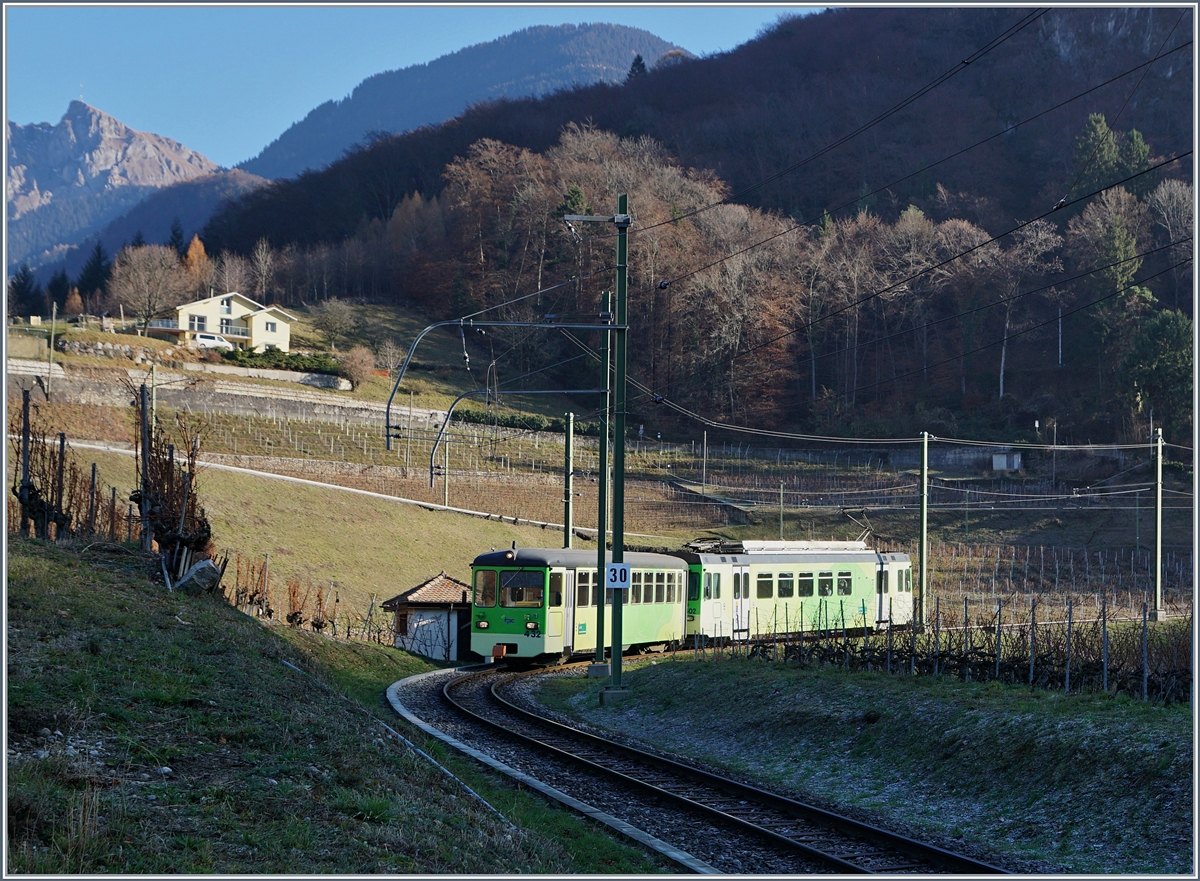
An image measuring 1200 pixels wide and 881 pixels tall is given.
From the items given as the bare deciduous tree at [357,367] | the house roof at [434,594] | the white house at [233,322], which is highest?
the white house at [233,322]

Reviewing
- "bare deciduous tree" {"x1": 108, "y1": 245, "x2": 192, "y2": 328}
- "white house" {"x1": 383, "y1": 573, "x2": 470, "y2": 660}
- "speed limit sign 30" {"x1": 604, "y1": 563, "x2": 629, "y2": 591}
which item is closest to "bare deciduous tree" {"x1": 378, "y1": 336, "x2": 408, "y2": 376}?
"bare deciduous tree" {"x1": 108, "y1": 245, "x2": 192, "y2": 328}

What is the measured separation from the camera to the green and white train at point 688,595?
24.4 meters

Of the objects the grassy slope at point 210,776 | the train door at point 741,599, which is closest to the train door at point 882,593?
the train door at point 741,599

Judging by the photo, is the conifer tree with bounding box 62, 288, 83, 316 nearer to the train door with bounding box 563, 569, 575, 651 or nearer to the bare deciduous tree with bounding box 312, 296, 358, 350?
the bare deciduous tree with bounding box 312, 296, 358, 350

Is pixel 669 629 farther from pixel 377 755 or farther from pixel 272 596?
pixel 377 755

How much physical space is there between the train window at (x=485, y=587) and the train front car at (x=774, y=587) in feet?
19.9

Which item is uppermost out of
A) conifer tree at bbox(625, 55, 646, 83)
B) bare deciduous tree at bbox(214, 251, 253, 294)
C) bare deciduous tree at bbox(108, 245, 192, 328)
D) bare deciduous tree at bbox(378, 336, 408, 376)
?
conifer tree at bbox(625, 55, 646, 83)

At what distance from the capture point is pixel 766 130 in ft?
412

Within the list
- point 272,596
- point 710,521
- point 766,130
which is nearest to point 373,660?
point 272,596

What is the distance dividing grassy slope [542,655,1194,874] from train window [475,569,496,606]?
675cm

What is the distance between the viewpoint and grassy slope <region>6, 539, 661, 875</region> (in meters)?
6.47

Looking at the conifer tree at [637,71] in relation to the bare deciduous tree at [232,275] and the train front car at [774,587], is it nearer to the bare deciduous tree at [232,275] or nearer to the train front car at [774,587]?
the bare deciduous tree at [232,275]

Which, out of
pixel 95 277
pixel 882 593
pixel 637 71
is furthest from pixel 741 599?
pixel 637 71

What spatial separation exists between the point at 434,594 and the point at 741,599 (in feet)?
28.8
